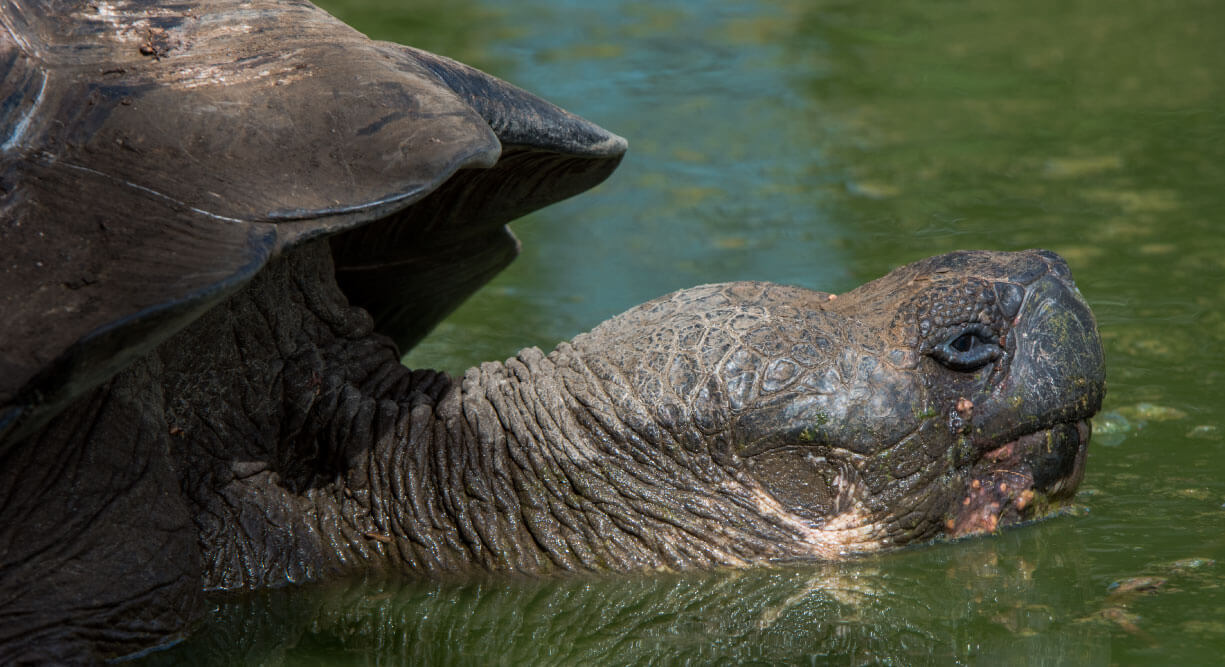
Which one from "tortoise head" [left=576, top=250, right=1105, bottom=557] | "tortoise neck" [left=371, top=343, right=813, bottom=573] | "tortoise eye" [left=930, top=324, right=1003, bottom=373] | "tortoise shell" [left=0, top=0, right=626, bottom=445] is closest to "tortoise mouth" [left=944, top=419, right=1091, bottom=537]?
"tortoise head" [left=576, top=250, right=1105, bottom=557]

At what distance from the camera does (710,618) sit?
11.3ft

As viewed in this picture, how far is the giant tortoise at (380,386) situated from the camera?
9.45 feet

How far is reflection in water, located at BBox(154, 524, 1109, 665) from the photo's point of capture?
326 cm

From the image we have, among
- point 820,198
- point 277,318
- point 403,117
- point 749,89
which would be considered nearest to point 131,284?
point 403,117

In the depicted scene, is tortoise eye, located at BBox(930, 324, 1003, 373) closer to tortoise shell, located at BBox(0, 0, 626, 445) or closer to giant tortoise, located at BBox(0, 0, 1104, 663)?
giant tortoise, located at BBox(0, 0, 1104, 663)

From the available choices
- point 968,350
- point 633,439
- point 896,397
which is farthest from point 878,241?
point 633,439

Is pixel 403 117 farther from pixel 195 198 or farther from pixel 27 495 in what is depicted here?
pixel 27 495

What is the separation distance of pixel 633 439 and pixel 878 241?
2585 mm

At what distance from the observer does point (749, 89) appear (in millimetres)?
8070

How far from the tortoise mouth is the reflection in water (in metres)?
0.07

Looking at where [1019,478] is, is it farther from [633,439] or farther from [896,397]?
[633,439]

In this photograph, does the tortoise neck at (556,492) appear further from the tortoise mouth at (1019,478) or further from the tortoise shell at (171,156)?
the tortoise shell at (171,156)

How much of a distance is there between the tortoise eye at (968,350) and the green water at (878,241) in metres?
0.47

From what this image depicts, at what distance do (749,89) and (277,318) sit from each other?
489 centimetres
